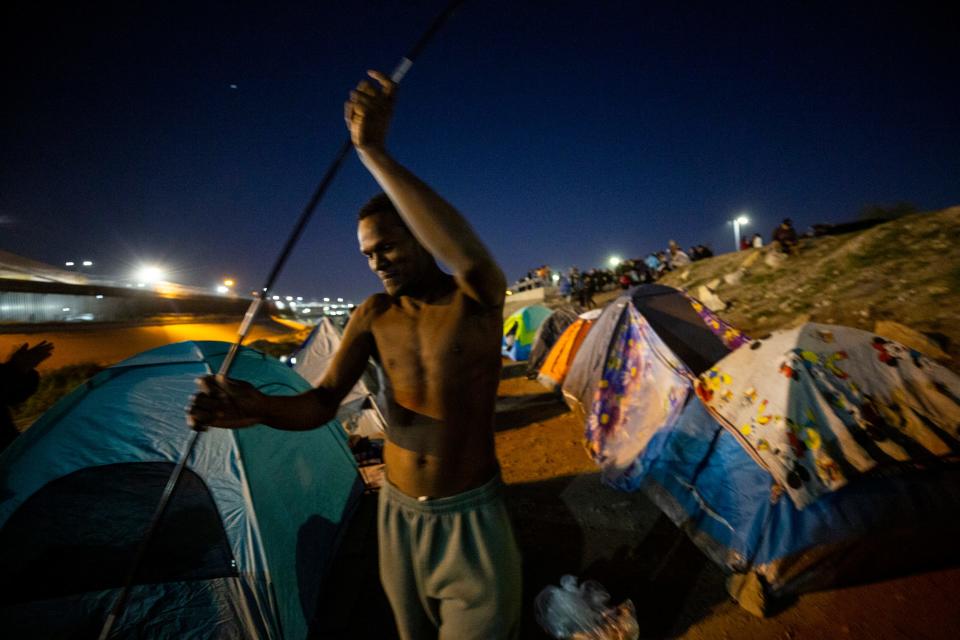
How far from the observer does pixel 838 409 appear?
3.07m

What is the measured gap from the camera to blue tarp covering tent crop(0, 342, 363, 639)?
2.67 m

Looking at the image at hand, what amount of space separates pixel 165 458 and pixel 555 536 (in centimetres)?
377

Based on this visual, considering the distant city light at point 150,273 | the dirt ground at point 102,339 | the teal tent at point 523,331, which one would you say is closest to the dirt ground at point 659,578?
the dirt ground at point 102,339

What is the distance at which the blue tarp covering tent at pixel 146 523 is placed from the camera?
267cm

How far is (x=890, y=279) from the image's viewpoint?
9.63 m

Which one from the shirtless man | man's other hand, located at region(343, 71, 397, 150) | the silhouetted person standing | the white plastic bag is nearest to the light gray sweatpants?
the shirtless man

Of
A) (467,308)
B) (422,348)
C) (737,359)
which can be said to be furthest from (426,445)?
(737,359)

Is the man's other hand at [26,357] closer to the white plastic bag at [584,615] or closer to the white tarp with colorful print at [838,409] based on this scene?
the white plastic bag at [584,615]

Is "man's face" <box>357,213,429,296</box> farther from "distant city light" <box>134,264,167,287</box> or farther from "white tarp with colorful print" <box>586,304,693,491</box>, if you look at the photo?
"distant city light" <box>134,264,167,287</box>

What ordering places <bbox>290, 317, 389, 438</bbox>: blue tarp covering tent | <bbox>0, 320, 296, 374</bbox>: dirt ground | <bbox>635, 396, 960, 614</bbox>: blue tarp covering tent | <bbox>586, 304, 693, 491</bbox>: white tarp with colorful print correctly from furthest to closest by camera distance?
1. <bbox>0, 320, 296, 374</bbox>: dirt ground
2. <bbox>290, 317, 389, 438</bbox>: blue tarp covering tent
3. <bbox>586, 304, 693, 491</bbox>: white tarp with colorful print
4. <bbox>635, 396, 960, 614</bbox>: blue tarp covering tent

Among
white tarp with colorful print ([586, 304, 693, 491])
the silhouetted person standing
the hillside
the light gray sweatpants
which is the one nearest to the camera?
the light gray sweatpants

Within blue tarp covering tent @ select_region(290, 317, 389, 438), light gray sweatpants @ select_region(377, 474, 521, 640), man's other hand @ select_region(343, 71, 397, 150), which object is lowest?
blue tarp covering tent @ select_region(290, 317, 389, 438)

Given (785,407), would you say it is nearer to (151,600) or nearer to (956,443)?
(956,443)

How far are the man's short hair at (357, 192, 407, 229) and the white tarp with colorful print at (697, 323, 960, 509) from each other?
3.52 meters
